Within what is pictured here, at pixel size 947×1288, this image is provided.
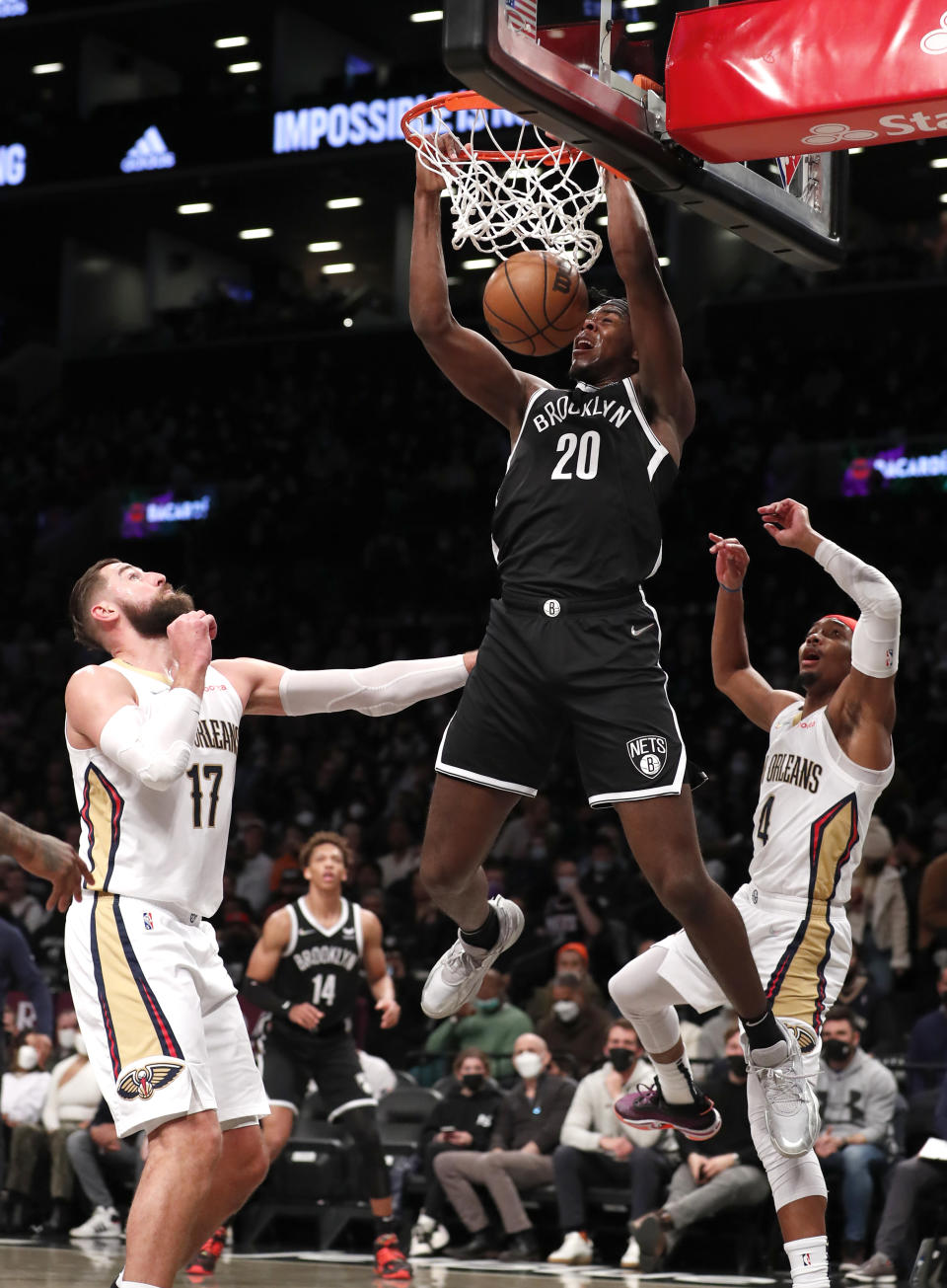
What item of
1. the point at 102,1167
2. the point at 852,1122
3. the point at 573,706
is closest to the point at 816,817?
the point at 573,706

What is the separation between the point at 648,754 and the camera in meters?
5.41

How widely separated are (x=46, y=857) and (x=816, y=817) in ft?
10.6

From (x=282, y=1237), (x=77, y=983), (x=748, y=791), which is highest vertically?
(x=77, y=983)

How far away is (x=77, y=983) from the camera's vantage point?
5301 millimetres

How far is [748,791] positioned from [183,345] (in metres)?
16.6

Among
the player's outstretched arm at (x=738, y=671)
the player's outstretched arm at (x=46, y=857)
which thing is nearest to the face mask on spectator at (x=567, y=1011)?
the player's outstretched arm at (x=738, y=671)

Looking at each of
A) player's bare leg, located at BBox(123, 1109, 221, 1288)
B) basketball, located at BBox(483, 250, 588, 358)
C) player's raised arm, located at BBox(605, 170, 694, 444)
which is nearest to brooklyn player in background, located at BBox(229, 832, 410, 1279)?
player's bare leg, located at BBox(123, 1109, 221, 1288)

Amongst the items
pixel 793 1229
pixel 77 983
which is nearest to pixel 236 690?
pixel 77 983

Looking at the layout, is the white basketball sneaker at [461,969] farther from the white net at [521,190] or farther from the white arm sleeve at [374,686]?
the white net at [521,190]

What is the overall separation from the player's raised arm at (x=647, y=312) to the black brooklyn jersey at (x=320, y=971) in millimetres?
5393

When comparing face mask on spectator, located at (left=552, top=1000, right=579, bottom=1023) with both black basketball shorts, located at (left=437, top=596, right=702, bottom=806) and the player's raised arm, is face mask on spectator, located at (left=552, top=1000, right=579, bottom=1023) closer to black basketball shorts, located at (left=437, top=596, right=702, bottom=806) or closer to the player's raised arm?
black basketball shorts, located at (left=437, top=596, right=702, bottom=806)

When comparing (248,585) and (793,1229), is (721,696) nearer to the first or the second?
(248,585)

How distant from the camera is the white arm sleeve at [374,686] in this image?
237 inches

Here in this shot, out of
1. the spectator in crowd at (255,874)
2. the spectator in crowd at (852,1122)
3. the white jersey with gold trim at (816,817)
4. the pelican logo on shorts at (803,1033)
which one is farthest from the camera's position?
the spectator in crowd at (255,874)
